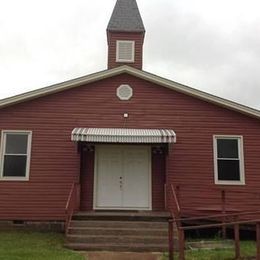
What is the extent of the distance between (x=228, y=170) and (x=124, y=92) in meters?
4.47

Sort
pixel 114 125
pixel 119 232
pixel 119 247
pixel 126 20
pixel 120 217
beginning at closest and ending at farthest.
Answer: pixel 119 247
pixel 119 232
pixel 120 217
pixel 114 125
pixel 126 20

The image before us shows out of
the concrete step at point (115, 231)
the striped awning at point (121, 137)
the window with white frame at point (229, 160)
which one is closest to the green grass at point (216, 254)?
the concrete step at point (115, 231)

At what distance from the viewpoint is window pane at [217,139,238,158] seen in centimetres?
1522

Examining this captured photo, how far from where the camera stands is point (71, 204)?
12.9 m

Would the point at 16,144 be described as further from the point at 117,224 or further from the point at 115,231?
the point at 115,231

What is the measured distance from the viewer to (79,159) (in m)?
14.8

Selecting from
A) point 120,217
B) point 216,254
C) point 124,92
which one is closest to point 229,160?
point 124,92

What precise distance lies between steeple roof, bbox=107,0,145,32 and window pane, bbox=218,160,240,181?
20.9ft

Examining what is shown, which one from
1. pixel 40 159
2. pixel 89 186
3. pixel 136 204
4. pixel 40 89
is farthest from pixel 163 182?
pixel 40 89

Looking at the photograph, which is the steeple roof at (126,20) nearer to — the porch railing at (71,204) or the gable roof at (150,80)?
the gable roof at (150,80)

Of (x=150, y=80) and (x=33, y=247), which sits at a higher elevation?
(x=150, y=80)

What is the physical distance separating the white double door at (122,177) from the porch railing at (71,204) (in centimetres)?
93

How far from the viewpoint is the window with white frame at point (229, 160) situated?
15023mm

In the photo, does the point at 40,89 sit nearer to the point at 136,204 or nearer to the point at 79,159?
the point at 79,159
